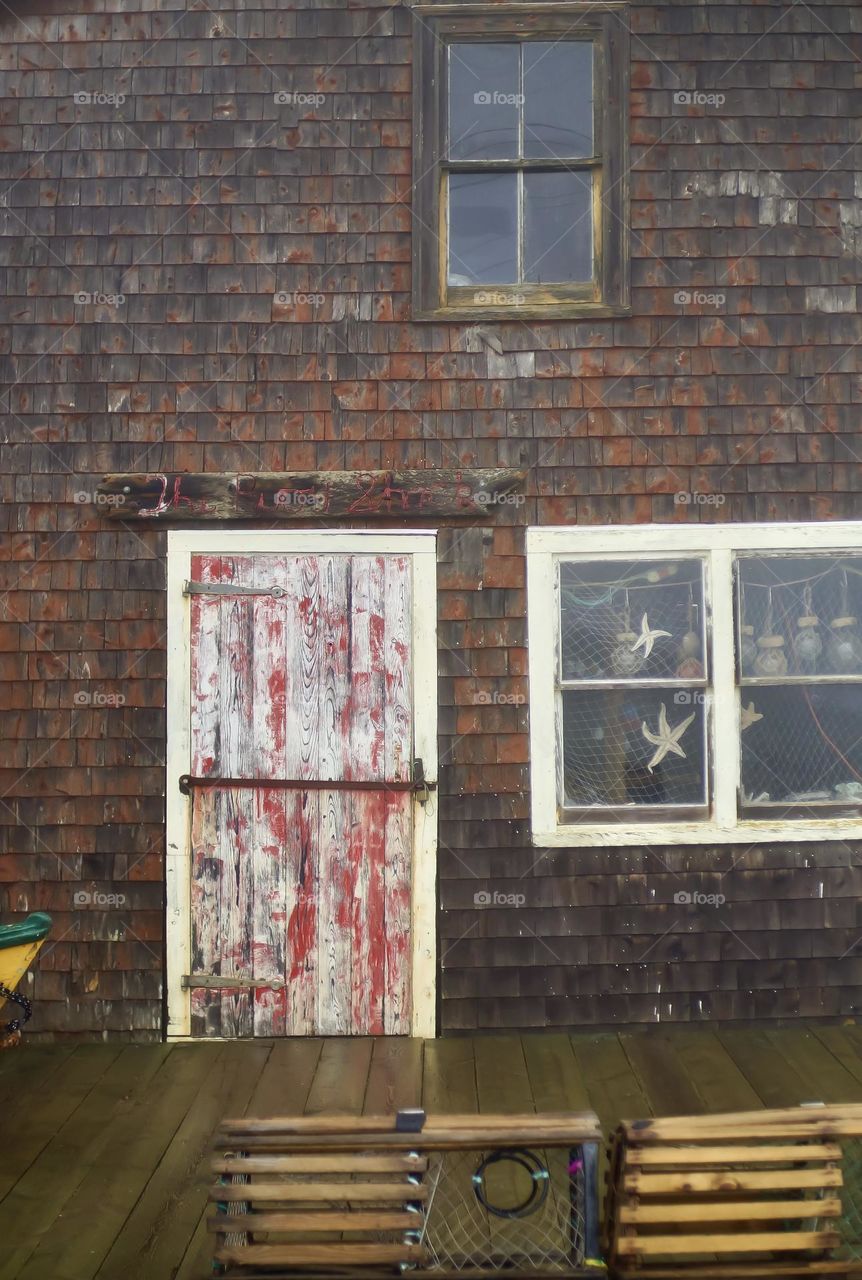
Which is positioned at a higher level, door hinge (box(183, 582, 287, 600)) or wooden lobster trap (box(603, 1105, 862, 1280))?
door hinge (box(183, 582, 287, 600))

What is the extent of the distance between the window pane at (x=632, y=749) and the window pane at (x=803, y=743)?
0.24 meters

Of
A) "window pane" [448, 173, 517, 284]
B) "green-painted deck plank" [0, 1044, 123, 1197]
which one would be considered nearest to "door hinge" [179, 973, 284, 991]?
"green-painted deck plank" [0, 1044, 123, 1197]

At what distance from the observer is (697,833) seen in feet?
15.4

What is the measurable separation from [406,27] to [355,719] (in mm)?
3176

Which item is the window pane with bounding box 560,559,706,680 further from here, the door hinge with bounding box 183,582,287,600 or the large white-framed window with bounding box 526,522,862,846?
the door hinge with bounding box 183,582,287,600

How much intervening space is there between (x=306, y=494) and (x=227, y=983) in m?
2.22

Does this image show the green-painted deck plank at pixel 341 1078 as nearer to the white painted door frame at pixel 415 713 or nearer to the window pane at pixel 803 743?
the white painted door frame at pixel 415 713

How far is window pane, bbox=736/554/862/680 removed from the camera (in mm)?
4762

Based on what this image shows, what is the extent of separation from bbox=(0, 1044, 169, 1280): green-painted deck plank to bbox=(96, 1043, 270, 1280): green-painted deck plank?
24cm

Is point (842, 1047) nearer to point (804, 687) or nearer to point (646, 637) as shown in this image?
point (804, 687)

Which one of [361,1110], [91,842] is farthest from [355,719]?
[361,1110]

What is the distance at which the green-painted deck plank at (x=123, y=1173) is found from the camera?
293cm

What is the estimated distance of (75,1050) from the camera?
15.1ft

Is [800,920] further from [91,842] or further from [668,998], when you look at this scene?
[91,842]
